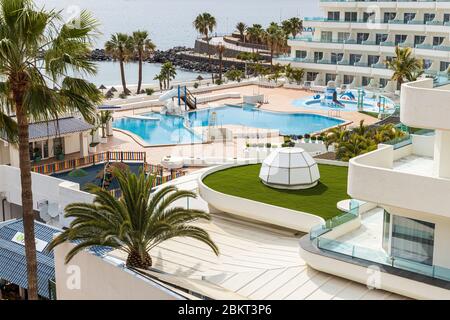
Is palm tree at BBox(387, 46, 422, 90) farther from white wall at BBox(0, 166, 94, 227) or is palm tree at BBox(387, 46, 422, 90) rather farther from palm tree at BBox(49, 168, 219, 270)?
palm tree at BBox(49, 168, 219, 270)

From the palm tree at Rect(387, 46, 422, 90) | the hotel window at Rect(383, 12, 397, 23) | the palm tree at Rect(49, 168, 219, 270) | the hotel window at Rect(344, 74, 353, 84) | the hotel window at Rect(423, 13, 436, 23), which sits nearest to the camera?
the palm tree at Rect(49, 168, 219, 270)

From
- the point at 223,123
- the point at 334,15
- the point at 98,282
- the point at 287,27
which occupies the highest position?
the point at 334,15

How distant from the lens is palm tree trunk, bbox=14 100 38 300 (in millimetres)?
14992

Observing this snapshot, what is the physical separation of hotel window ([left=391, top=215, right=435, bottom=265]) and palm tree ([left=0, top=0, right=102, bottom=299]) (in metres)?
8.10

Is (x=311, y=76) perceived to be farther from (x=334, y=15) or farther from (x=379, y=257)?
(x=379, y=257)

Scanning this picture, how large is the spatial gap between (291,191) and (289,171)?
763 millimetres

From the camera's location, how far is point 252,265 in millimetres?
18391

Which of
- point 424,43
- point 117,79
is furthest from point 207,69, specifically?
point 424,43

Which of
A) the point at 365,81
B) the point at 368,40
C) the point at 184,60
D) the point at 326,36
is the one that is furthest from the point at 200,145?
the point at 184,60

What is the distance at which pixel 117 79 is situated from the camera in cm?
A: 10406

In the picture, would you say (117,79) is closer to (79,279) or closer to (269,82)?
(269,82)

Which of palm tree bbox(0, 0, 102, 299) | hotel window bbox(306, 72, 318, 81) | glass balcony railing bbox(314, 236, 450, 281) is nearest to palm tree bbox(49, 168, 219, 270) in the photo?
palm tree bbox(0, 0, 102, 299)

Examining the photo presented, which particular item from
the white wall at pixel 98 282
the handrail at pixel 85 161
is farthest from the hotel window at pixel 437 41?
the white wall at pixel 98 282

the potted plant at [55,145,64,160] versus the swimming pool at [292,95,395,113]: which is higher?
the swimming pool at [292,95,395,113]
